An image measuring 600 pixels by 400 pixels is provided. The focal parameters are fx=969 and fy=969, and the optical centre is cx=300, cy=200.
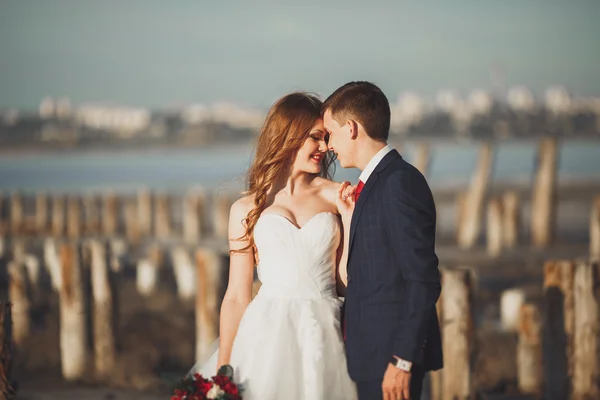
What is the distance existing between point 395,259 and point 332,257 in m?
0.74

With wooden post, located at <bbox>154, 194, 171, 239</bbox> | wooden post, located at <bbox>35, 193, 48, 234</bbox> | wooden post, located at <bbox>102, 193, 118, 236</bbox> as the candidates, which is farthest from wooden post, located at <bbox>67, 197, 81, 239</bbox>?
wooden post, located at <bbox>154, 194, 171, 239</bbox>

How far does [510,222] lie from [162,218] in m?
8.88

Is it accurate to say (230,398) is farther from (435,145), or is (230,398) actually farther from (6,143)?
(435,145)

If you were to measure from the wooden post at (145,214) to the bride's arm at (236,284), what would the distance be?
2109 cm

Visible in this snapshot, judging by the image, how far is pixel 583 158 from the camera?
73.6 meters

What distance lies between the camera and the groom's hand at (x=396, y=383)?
4.11 meters

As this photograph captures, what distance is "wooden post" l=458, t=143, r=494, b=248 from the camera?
75.3ft

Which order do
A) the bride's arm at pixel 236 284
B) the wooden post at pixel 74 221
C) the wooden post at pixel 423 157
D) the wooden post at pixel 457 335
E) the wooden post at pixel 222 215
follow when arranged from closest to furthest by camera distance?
the bride's arm at pixel 236 284, the wooden post at pixel 457 335, the wooden post at pixel 222 215, the wooden post at pixel 74 221, the wooden post at pixel 423 157

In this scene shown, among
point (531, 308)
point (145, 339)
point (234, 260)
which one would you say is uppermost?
point (234, 260)

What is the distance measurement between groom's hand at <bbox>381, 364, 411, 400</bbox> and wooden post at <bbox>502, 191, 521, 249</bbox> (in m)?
18.2

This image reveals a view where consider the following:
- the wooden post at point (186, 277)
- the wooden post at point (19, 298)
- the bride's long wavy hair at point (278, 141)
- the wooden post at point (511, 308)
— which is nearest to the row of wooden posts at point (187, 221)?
the wooden post at point (186, 277)

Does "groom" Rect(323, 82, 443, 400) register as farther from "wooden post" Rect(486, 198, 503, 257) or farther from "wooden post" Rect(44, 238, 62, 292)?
"wooden post" Rect(486, 198, 503, 257)

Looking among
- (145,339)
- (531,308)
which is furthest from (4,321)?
(145,339)

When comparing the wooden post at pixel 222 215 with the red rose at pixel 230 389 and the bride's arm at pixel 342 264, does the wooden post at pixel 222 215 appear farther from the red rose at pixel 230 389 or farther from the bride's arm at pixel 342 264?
the red rose at pixel 230 389
